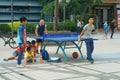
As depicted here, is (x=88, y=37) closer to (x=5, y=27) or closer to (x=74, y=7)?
(x=5, y=27)

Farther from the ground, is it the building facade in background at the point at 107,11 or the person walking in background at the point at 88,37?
the building facade in background at the point at 107,11

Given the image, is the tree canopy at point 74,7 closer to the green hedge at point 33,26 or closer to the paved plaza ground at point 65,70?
the green hedge at point 33,26

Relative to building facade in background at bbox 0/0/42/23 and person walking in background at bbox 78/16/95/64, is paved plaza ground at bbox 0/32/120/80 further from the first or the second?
building facade in background at bbox 0/0/42/23

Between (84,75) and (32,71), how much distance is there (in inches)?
69.5

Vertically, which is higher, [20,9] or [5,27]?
[20,9]

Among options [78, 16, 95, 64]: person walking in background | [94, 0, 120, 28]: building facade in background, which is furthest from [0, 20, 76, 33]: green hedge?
[78, 16, 95, 64]: person walking in background

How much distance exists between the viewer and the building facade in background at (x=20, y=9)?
42625 millimetres

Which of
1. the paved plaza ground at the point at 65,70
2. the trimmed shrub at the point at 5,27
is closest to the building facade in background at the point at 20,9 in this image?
the trimmed shrub at the point at 5,27

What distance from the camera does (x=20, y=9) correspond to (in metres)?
43.7

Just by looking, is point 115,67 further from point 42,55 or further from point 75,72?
point 42,55

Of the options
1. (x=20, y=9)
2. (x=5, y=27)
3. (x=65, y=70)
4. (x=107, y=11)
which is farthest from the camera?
(x=107, y=11)

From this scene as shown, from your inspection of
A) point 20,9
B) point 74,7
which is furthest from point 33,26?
point 20,9

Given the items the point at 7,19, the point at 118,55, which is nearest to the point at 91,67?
the point at 118,55

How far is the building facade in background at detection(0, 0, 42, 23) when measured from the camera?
42625mm
